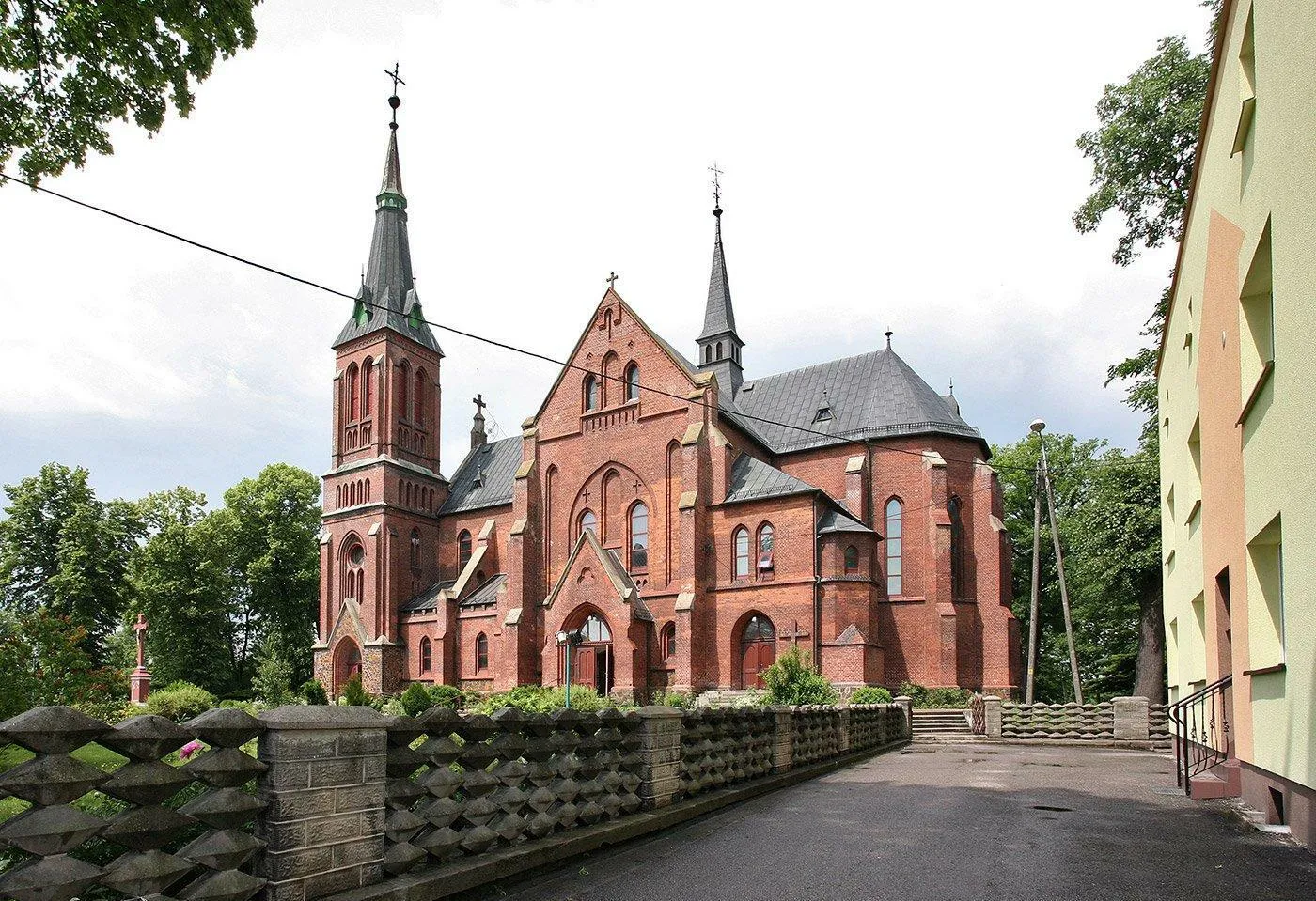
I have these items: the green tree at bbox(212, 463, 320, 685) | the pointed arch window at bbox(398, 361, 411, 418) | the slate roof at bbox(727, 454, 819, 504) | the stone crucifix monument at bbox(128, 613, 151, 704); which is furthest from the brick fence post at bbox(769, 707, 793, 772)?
the green tree at bbox(212, 463, 320, 685)

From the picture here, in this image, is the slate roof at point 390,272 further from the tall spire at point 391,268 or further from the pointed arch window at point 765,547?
the pointed arch window at point 765,547

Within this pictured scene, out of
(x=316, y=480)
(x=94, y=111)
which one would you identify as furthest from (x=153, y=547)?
(x=94, y=111)

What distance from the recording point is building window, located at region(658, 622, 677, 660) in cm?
3350

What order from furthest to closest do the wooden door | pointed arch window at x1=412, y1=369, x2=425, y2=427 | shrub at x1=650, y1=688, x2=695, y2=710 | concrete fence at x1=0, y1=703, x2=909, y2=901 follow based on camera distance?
pointed arch window at x1=412, y1=369, x2=425, y2=427 < the wooden door < shrub at x1=650, y1=688, x2=695, y2=710 < concrete fence at x1=0, y1=703, x2=909, y2=901

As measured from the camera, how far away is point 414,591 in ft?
143

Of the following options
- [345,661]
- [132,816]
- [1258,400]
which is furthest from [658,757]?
[345,661]

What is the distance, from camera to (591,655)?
34.7 meters

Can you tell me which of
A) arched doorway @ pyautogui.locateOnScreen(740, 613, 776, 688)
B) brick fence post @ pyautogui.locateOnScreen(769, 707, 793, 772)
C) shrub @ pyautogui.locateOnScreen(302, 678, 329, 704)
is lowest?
shrub @ pyautogui.locateOnScreen(302, 678, 329, 704)

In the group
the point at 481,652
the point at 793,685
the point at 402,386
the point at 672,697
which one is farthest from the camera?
the point at 402,386

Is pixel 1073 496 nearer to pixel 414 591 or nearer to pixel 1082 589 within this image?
pixel 1082 589

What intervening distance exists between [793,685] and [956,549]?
13.1m

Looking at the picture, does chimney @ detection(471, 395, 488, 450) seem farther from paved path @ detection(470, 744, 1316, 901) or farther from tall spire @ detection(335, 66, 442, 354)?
paved path @ detection(470, 744, 1316, 901)

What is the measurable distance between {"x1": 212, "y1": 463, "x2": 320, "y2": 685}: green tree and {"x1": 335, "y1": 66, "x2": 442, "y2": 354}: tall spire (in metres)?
10.9

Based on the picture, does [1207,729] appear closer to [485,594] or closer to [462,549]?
[485,594]
